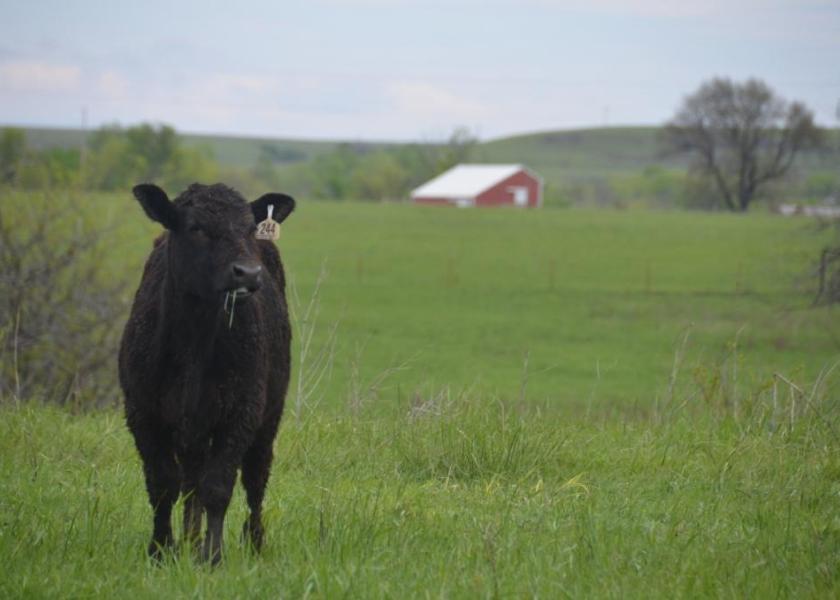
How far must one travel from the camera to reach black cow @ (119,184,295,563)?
709cm

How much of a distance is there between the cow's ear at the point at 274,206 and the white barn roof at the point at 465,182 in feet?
363

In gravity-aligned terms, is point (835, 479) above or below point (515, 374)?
above

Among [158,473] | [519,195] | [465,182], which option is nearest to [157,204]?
[158,473]

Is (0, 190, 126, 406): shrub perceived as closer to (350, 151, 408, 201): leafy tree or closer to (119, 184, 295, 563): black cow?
(119, 184, 295, 563): black cow

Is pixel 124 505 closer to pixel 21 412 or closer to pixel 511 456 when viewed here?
pixel 511 456

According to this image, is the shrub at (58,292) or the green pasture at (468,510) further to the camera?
the shrub at (58,292)

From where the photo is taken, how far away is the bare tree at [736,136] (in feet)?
362

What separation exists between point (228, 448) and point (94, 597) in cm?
155

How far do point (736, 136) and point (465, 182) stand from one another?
29.1 metres

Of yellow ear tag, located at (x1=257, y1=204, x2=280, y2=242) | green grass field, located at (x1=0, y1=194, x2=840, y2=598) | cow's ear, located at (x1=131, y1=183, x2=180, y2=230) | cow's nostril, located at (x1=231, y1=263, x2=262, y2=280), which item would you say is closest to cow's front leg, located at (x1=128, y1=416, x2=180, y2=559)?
green grass field, located at (x1=0, y1=194, x2=840, y2=598)

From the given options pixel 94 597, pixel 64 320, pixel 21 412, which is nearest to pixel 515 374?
pixel 64 320

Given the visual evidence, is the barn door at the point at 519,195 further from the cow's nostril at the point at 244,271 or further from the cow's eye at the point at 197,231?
the cow's nostril at the point at 244,271

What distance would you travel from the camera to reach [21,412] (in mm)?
10969

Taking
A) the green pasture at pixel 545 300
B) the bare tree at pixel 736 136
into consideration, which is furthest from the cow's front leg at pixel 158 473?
the bare tree at pixel 736 136
